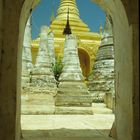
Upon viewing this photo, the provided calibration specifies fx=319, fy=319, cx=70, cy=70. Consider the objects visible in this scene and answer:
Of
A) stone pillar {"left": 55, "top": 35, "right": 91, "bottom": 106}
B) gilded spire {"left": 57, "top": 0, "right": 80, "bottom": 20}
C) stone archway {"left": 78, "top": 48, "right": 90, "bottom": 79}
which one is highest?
gilded spire {"left": 57, "top": 0, "right": 80, "bottom": 20}

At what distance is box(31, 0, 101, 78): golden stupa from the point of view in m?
29.4

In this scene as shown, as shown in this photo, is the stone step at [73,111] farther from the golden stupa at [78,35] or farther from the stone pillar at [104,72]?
the golden stupa at [78,35]

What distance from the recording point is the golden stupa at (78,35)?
96.6ft

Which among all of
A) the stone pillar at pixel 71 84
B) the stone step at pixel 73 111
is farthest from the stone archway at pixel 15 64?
the stone pillar at pixel 71 84

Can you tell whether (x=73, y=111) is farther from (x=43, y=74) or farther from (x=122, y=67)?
(x=122, y=67)

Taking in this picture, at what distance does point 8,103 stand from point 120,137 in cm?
168

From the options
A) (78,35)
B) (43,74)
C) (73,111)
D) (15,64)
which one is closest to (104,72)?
(43,74)

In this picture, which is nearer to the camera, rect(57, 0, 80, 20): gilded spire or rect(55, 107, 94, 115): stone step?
rect(55, 107, 94, 115): stone step

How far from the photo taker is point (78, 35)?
3041 cm

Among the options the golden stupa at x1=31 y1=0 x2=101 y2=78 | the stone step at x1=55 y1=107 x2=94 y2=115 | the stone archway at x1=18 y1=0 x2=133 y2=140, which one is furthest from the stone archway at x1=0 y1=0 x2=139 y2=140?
the golden stupa at x1=31 y1=0 x2=101 y2=78

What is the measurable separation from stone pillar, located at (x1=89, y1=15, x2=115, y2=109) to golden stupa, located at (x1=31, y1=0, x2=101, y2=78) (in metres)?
12.2

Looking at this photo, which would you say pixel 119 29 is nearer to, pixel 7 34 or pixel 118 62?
pixel 118 62

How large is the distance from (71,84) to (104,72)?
11.1 ft

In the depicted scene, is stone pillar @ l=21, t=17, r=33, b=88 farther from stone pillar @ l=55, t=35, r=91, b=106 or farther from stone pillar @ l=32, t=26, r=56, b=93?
stone pillar @ l=55, t=35, r=91, b=106
